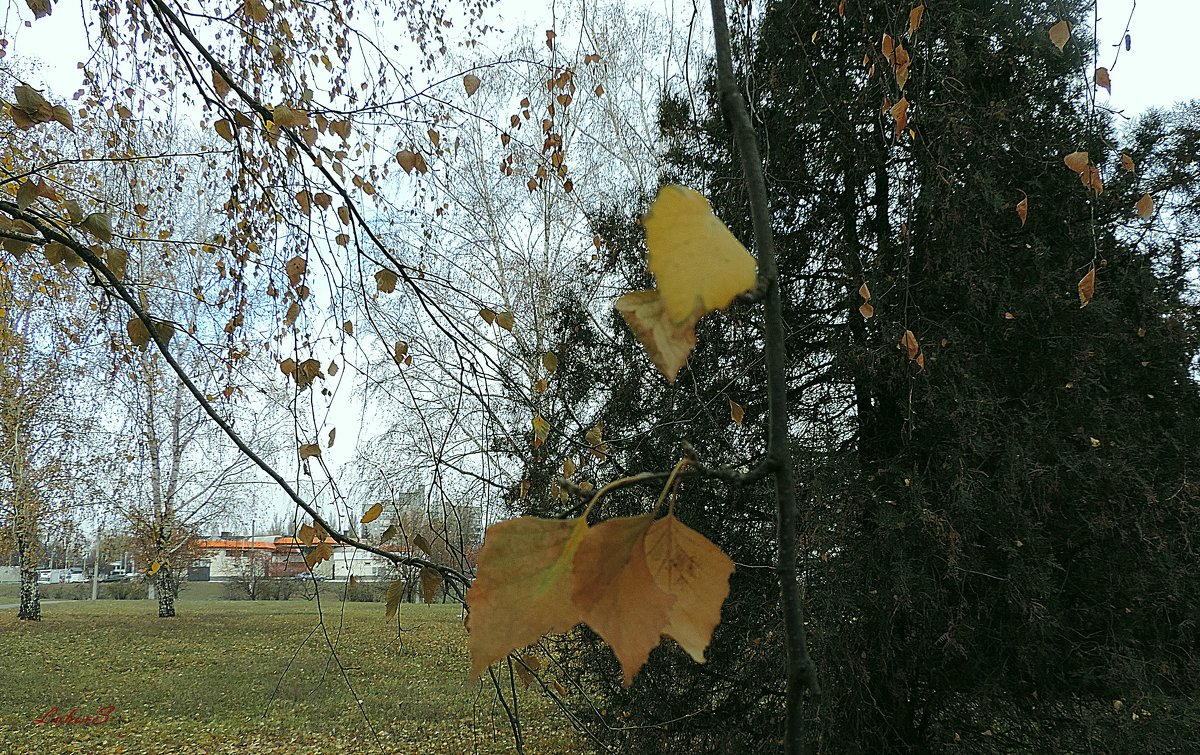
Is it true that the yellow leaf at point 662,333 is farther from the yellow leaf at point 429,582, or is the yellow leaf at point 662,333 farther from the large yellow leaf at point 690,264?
the yellow leaf at point 429,582

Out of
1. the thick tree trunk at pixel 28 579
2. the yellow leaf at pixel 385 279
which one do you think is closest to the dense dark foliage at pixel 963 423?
the yellow leaf at pixel 385 279

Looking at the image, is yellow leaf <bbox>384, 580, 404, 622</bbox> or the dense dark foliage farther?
the dense dark foliage

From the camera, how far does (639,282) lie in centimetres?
297

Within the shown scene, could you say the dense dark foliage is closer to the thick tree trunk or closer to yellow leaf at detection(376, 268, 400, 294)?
yellow leaf at detection(376, 268, 400, 294)

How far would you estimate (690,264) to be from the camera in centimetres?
11

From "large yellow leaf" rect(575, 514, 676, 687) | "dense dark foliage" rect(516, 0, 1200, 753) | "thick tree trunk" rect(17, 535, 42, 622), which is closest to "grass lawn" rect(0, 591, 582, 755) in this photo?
"thick tree trunk" rect(17, 535, 42, 622)

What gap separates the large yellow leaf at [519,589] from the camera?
0.43 ft

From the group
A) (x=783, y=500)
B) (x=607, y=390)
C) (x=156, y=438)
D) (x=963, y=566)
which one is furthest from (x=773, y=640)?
(x=156, y=438)

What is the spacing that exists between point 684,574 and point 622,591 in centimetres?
1
